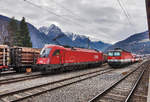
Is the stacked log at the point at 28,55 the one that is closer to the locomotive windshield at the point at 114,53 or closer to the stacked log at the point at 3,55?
the stacked log at the point at 3,55

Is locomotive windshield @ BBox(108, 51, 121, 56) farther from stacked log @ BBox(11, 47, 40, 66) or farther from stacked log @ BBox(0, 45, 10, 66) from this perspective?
stacked log @ BBox(0, 45, 10, 66)

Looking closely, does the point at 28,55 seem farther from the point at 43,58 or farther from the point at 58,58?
the point at 58,58

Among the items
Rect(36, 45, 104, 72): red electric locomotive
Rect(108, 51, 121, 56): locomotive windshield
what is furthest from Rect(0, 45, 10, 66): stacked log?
Rect(108, 51, 121, 56): locomotive windshield

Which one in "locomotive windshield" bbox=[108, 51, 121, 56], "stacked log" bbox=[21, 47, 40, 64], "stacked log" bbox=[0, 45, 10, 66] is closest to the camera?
"stacked log" bbox=[0, 45, 10, 66]

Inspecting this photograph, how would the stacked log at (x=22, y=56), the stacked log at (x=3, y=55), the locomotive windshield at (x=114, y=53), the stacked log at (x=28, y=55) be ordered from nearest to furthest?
the stacked log at (x=3, y=55)
the stacked log at (x=22, y=56)
the stacked log at (x=28, y=55)
the locomotive windshield at (x=114, y=53)

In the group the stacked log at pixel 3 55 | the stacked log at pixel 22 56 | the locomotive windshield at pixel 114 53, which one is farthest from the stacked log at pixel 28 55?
the locomotive windshield at pixel 114 53

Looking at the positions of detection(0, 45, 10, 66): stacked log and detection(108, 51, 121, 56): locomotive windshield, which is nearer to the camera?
detection(0, 45, 10, 66): stacked log

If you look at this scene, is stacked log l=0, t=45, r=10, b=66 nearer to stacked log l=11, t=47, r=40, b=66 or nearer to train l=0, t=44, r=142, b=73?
train l=0, t=44, r=142, b=73

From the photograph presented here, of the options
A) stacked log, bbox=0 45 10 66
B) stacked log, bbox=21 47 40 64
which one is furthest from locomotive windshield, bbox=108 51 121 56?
stacked log, bbox=0 45 10 66

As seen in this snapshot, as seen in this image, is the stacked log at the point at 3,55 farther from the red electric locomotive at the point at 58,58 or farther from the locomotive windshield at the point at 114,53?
the locomotive windshield at the point at 114,53

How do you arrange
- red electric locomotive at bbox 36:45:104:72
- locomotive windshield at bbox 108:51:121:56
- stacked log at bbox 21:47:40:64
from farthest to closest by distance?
1. locomotive windshield at bbox 108:51:121:56
2. stacked log at bbox 21:47:40:64
3. red electric locomotive at bbox 36:45:104:72

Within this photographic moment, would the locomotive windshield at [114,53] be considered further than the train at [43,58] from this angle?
Yes

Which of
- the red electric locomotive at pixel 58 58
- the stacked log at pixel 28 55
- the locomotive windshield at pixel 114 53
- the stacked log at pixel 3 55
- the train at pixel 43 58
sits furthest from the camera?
the locomotive windshield at pixel 114 53

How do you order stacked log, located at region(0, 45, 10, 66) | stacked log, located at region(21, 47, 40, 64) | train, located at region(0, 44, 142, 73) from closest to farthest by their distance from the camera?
stacked log, located at region(0, 45, 10, 66) < train, located at region(0, 44, 142, 73) < stacked log, located at region(21, 47, 40, 64)
